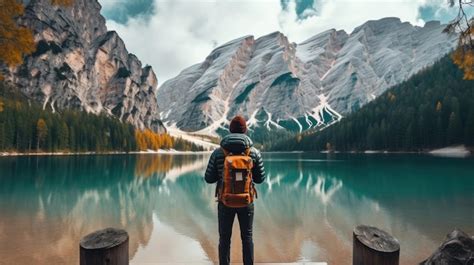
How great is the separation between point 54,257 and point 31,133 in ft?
373

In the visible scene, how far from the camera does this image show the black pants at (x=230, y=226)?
24.2 feet

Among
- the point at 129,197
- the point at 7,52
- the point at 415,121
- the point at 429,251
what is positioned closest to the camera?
the point at 7,52

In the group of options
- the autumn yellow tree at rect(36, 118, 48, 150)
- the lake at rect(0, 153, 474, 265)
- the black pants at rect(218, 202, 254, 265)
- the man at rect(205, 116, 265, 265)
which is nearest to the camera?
the man at rect(205, 116, 265, 265)

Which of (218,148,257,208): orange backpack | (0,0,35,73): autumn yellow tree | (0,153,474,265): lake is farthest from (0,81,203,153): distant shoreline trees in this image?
(218,148,257,208): orange backpack

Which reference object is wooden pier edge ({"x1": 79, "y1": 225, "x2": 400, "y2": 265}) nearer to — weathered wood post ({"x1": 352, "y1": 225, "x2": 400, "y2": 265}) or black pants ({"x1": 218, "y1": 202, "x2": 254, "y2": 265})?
weathered wood post ({"x1": 352, "y1": 225, "x2": 400, "y2": 265})

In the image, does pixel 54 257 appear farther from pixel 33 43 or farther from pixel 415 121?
pixel 415 121

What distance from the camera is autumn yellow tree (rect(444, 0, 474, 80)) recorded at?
7.31m

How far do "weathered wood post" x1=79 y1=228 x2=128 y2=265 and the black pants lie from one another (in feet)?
6.79

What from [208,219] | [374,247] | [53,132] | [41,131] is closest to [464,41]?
[374,247]

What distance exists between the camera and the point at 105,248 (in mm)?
5934

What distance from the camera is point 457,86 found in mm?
136375

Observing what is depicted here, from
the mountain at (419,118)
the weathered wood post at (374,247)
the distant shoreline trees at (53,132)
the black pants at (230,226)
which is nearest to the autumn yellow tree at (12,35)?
the black pants at (230,226)

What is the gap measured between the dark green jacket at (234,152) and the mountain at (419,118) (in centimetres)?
12192

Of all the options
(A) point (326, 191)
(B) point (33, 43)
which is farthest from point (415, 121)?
(B) point (33, 43)
